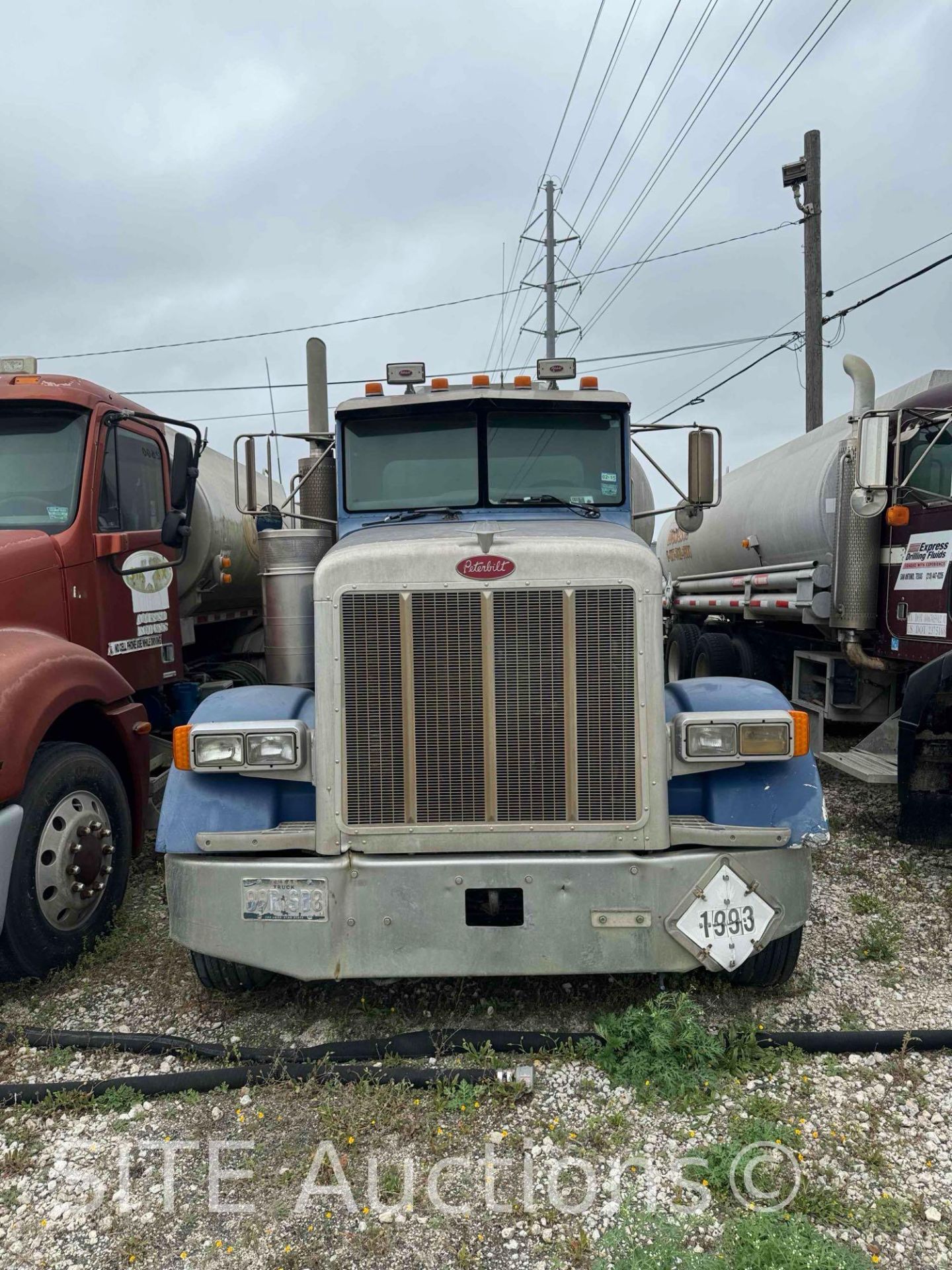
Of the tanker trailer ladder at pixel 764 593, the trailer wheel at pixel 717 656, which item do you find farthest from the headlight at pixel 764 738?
the trailer wheel at pixel 717 656

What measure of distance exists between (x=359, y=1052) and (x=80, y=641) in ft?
9.09

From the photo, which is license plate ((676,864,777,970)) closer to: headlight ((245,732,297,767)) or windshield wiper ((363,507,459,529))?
headlight ((245,732,297,767))

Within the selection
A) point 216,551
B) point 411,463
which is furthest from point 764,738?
point 216,551

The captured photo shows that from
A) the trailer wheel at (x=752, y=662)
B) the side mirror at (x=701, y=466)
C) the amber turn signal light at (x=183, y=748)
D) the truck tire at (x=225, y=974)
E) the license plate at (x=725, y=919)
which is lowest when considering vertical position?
the truck tire at (x=225, y=974)

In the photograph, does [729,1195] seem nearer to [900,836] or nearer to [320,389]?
[900,836]

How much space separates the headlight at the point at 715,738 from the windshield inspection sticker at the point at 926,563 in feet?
11.2

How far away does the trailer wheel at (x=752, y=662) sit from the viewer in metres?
9.90

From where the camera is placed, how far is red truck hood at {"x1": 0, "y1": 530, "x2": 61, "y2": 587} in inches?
169

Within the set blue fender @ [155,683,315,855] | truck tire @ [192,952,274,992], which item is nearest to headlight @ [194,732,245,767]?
blue fender @ [155,683,315,855]

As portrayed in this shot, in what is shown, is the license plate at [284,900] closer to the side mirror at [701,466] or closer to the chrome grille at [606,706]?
the chrome grille at [606,706]

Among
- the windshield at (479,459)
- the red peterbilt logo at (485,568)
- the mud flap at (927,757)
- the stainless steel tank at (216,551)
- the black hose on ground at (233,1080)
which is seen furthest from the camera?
the stainless steel tank at (216,551)

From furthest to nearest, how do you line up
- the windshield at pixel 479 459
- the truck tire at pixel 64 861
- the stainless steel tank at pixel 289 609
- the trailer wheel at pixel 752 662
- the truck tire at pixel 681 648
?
the truck tire at pixel 681 648
the trailer wheel at pixel 752 662
the windshield at pixel 479 459
the stainless steel tank at pixel 289 609
the truck tire at pixel 64 861

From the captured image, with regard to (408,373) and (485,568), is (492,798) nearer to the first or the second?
(485,568)

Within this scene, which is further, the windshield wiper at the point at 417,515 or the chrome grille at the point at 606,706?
the windshield wiper at the point at 417,515
